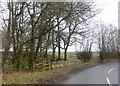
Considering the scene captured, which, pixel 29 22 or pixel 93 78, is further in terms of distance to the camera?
pixel 29 22

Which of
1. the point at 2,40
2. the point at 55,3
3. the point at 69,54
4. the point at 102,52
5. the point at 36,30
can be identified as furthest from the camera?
the point at 102,52

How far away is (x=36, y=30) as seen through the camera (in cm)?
3300

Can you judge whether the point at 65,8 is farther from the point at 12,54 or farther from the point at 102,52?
the point at 102,52

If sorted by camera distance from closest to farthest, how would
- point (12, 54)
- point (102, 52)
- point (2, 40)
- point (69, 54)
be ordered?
1. point (2, 40)
2. point (12, 54)
3. point (69, 54)
4. point (102, 52)

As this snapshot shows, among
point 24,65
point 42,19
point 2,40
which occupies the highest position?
point 42,19

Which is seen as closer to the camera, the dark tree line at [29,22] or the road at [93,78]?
the road at [93,78]

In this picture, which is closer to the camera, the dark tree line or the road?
the road

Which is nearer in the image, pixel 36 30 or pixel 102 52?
pixel 36 30

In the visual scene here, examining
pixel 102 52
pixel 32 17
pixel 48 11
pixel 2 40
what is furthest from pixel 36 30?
pixel 102 52

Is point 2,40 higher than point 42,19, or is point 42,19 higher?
point 42,19

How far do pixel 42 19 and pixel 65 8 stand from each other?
352 cm

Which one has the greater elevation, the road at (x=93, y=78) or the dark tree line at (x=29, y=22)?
the dark tree line at (x=29, y=22)

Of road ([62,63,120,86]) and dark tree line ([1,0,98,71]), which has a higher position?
dark tree line ([1,0,98,71])

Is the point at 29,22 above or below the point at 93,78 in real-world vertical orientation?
above
